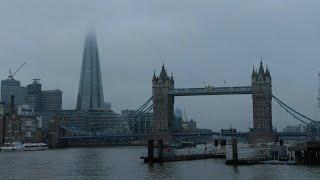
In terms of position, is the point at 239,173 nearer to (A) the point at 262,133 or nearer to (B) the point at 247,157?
(B) the point at 247,157

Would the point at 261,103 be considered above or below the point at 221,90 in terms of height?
below

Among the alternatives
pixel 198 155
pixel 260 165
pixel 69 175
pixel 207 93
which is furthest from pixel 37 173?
pixel 207 93

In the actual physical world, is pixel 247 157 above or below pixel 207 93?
below

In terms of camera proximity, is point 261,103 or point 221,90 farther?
point 261,103

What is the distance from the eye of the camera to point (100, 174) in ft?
248

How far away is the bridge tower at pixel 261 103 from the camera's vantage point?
18975cm

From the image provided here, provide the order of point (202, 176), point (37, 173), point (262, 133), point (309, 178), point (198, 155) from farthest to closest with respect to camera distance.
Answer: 1. point (262, 133)
2. point (198, 155)
3. point (37, 173)
4. point (202, 176)
5. point (309, 178)

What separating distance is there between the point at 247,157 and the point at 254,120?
101 m

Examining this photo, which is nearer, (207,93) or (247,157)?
(247,157)

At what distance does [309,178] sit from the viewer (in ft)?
218

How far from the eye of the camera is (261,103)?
194 meters

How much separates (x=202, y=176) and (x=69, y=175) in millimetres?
15349

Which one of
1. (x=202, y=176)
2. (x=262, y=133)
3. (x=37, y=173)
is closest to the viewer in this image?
(x=202, y=176)

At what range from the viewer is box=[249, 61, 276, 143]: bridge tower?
623 feet
